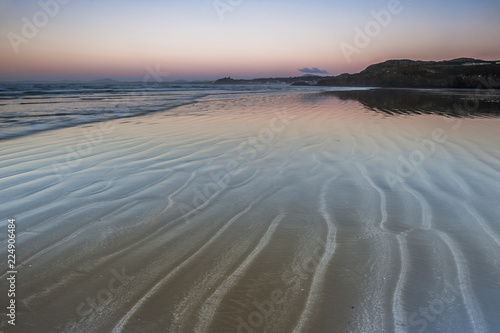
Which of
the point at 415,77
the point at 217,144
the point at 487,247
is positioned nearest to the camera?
the point at 487,247

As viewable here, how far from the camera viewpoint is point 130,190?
150 inches

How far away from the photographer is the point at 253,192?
3.79 meters

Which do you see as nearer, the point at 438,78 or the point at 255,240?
the point at 255,240

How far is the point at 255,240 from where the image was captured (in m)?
2.62

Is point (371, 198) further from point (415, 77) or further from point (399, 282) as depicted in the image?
point (415, 77)

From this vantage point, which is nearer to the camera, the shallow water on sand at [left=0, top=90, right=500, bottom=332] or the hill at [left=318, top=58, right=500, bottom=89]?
the shallow water on sand at [left=0, top=90, right=500, bottom=332]

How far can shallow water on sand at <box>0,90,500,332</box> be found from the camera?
1.76 m

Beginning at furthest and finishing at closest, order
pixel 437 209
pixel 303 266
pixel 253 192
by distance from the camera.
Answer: pixel 253 192, pixel 437 209, pixel 303 266

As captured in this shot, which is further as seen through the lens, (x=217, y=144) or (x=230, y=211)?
(x=217, y=144)

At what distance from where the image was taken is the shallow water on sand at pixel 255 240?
5.78ft

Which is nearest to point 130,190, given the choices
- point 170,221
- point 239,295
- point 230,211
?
point 170,221

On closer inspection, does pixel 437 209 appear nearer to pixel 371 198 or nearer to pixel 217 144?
pixel 371 198

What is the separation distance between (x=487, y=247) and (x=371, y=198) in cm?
122

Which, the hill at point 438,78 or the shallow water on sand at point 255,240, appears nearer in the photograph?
the shallow water on sand at point 255,240
